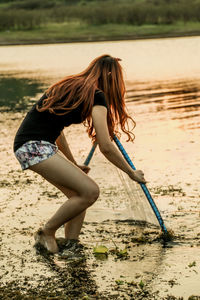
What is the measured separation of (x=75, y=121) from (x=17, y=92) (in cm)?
1170

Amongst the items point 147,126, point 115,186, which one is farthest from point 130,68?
point 115,186

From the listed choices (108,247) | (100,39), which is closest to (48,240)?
(108,247)

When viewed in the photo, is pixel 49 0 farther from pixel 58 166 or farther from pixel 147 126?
pixel 58 166

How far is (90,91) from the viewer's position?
460 cm

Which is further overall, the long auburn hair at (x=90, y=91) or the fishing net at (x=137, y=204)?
the fishing net at (x=137, y=204)

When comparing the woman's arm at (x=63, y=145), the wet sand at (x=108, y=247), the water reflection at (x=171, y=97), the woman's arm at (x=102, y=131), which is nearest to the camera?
the wet sand at (x=108, y=247)

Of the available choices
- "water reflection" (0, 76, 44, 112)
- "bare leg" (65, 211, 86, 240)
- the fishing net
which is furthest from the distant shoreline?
"bare leg" (65, 211, 86, 240)

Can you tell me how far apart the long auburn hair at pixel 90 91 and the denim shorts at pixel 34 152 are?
0.83 ft

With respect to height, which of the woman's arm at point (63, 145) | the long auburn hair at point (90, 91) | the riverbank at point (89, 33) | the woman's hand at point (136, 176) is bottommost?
the riverbank at point (89, 33)

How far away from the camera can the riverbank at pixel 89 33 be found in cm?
3685

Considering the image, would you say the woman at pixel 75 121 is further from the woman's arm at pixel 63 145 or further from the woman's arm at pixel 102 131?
the woman's arm at pixel 63 145

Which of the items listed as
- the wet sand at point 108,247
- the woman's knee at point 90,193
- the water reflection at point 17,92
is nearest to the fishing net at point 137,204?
the wet sand at point 108,247

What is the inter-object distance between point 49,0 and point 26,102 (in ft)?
186

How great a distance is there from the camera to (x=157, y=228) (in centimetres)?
569
